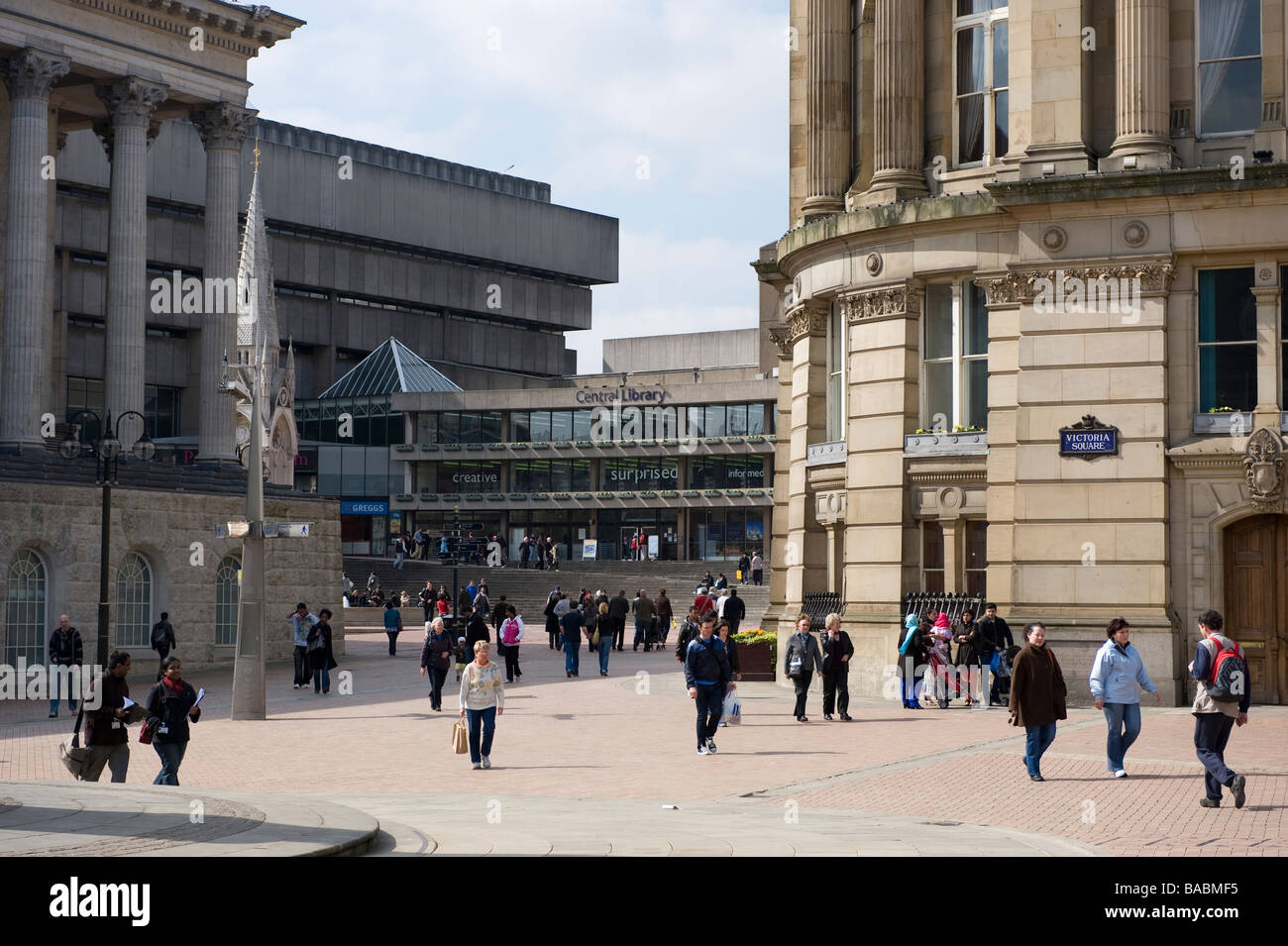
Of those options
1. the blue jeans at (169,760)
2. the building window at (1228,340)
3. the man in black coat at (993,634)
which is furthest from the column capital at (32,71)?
the blue jeans at (169,760)

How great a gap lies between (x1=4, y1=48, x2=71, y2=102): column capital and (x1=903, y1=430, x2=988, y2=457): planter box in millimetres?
31540

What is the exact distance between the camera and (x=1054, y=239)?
28.6 m

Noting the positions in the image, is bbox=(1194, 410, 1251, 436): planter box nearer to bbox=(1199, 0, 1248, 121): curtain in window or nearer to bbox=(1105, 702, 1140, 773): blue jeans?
bbox=(1199, 0, 1248, 121): curtain in window

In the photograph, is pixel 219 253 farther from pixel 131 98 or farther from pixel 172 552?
pixel 172 552

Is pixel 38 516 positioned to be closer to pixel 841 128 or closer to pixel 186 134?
pixel 841 128

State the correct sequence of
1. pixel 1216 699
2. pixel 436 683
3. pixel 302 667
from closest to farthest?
1. pixel 1216 699
2. pixel 436 683
3. pixel 302 667

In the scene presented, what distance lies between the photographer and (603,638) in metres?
39.0

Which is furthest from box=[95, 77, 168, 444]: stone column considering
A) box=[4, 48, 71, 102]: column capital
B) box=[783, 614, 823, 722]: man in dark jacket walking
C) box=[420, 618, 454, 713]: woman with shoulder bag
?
box=[783, 614, 823, 722]: man in dark jacket walking

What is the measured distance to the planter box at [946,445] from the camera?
1191 inches

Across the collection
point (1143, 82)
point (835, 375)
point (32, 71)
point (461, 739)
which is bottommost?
point (461, 739)

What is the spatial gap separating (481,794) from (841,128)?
774 inches

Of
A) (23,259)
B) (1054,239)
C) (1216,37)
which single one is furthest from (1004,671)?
(23,259)

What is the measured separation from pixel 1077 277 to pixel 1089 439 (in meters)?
2.67

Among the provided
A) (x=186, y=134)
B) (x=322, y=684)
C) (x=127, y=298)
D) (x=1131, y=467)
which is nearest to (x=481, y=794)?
(x=1131, y=467)
